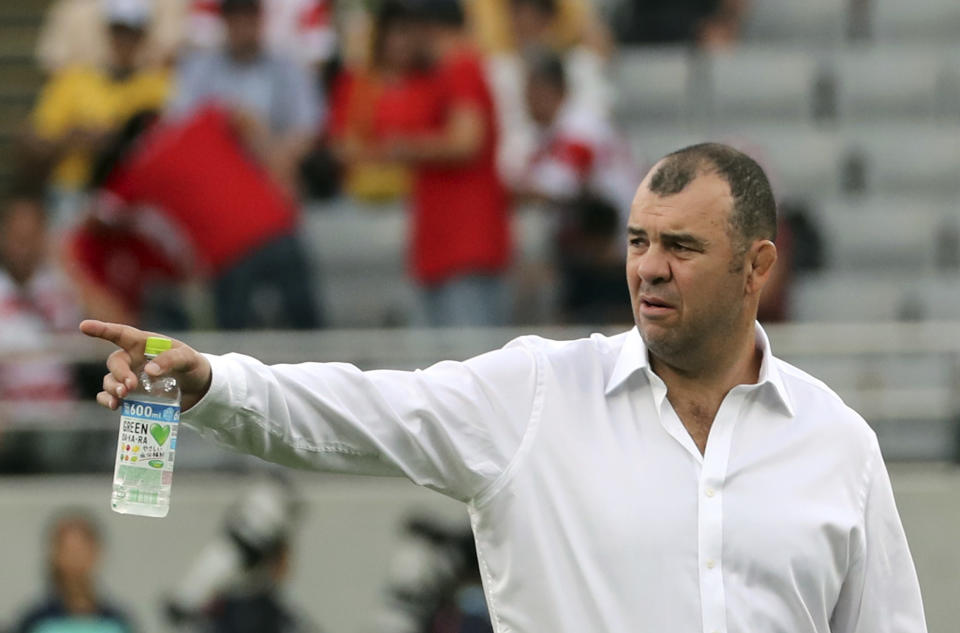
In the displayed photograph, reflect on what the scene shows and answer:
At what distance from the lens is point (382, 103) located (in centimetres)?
873

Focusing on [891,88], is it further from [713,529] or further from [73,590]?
[713,529]

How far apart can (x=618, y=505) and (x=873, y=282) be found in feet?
20.7

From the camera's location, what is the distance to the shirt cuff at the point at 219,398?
338 cm

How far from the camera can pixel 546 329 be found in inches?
318

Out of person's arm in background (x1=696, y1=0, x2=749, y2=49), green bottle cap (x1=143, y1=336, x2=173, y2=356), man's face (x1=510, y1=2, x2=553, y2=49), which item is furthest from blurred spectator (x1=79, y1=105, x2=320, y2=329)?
green bottle cap (x1=143, y1=336, x2=173, y2=356)

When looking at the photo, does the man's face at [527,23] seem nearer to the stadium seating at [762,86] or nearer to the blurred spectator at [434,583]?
the stadium seating at [762,86]

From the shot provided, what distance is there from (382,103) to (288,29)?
1.25 metres

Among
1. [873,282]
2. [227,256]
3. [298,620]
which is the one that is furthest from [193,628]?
[873,282]

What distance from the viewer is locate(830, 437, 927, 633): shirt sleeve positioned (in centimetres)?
369

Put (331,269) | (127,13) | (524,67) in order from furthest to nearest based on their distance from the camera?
(331,269), (127,13), (524,67)

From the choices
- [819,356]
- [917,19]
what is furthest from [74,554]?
[917,19]

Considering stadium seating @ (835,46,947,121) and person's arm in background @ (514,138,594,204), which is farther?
stadium seating @ (835,46,947,121)

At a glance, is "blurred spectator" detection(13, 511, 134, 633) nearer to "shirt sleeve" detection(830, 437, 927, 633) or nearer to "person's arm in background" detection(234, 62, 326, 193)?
"person's arm in background" detection(234, 62, 326, 193)

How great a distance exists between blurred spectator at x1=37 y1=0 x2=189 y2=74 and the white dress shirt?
6312 mm
